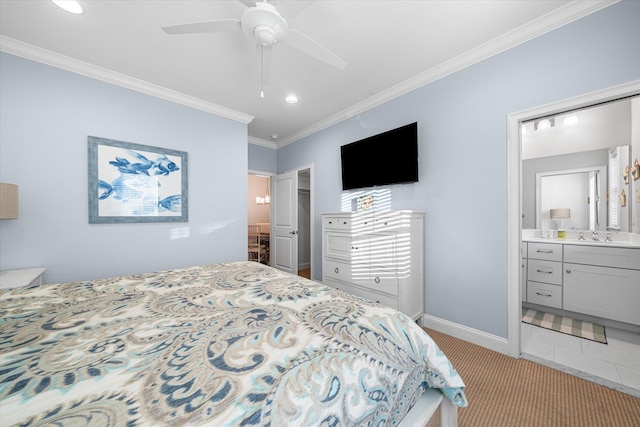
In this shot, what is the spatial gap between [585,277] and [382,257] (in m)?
2.22

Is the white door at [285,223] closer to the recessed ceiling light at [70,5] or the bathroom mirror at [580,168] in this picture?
the recessed ceiling light at [70,5]

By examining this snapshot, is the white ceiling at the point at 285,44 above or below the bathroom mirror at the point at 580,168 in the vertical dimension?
above

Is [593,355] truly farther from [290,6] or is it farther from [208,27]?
[208,27]

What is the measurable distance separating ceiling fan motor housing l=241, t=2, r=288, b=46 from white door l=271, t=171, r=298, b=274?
265 cm

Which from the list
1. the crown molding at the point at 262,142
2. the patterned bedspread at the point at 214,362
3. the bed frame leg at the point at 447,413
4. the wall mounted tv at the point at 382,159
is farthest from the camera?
the crown molding at the point at 262,142

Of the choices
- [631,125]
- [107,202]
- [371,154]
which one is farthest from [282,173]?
[631,125]

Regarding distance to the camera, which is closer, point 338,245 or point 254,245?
point 338,245

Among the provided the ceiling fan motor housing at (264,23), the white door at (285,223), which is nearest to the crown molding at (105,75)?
the white door at (285,223)

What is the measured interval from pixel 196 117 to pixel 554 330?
4718 mm

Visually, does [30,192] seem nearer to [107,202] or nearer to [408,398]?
[107,202]

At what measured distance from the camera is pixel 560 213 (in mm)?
3188

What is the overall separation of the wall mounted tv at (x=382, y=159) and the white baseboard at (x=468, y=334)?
150 cm

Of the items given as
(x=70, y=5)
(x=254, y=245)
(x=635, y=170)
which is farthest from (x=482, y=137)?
(x=254, y=245)

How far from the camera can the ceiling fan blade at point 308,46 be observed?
5.13 ft
